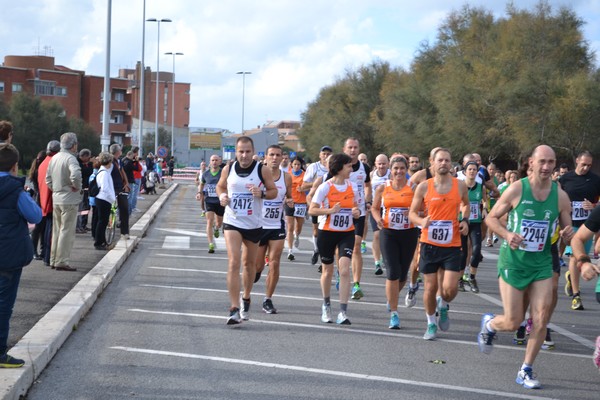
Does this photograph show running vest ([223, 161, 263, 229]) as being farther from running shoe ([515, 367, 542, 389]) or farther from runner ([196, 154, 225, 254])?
runner ([196, 154, 225, 254])

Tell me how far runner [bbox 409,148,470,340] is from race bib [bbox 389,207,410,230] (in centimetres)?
91

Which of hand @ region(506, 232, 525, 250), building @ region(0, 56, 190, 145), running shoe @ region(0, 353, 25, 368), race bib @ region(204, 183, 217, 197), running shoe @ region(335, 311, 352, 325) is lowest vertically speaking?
running shoe @ region(335, 311, 352, 325)

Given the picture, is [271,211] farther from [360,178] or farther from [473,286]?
[473,286]

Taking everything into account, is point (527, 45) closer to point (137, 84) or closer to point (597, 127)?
point (597, 127)

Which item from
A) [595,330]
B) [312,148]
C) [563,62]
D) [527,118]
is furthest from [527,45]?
[312,148]

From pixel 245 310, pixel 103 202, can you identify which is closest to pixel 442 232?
pixel 245 310

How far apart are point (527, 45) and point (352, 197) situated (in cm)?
4329

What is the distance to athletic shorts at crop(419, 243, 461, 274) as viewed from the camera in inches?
338

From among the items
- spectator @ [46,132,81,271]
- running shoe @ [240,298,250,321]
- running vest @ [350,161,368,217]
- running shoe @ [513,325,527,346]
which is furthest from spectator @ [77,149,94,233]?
running shoe @ [513,325,527,346]

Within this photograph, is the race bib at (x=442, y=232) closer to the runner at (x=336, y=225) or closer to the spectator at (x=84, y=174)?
the runner at (x=336, y=225)

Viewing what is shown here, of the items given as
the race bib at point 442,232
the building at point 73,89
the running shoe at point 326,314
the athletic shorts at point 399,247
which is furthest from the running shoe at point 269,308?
the building at point 73,89

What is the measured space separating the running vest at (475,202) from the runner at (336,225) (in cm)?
337

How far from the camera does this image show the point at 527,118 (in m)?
46.7

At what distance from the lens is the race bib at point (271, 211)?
10117mm
